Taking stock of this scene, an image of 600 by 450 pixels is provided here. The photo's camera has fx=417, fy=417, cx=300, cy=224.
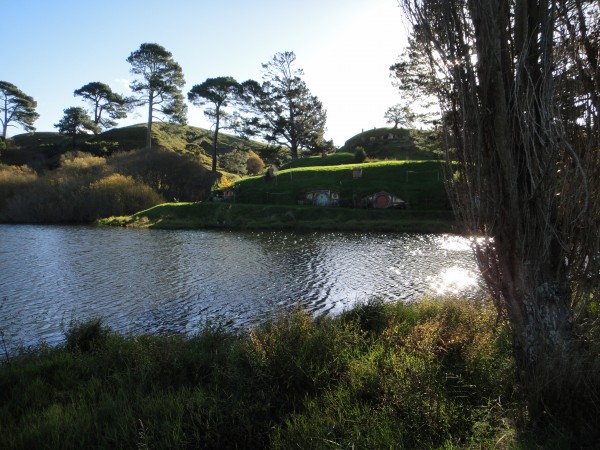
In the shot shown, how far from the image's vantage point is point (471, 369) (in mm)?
7543

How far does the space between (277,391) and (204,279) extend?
1504cm

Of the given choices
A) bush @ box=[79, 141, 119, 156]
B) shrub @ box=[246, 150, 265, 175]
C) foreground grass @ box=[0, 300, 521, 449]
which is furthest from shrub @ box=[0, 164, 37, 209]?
foreground grass @ box=[0, 300, 521, 449]

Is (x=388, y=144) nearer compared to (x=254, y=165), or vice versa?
(x=388, y=144)

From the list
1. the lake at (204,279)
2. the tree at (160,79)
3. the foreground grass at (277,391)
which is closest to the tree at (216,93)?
the tree at (160,79)

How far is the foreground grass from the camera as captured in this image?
5.82m

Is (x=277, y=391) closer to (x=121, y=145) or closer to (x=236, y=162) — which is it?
(x=236, y=162)

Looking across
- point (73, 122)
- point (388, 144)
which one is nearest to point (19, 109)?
point (73, 122)

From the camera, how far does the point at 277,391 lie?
730 centimetres

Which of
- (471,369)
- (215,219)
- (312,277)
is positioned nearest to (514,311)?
(471,369)

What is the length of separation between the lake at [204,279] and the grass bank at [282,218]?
6321 millimetres

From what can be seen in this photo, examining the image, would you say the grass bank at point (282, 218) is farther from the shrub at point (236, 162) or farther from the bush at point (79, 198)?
the shrub at point (236, 162)

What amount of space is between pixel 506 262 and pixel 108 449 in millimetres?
6248

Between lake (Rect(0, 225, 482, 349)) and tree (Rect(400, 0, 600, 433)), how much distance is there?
1.07 m

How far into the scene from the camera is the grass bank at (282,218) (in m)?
43.8
